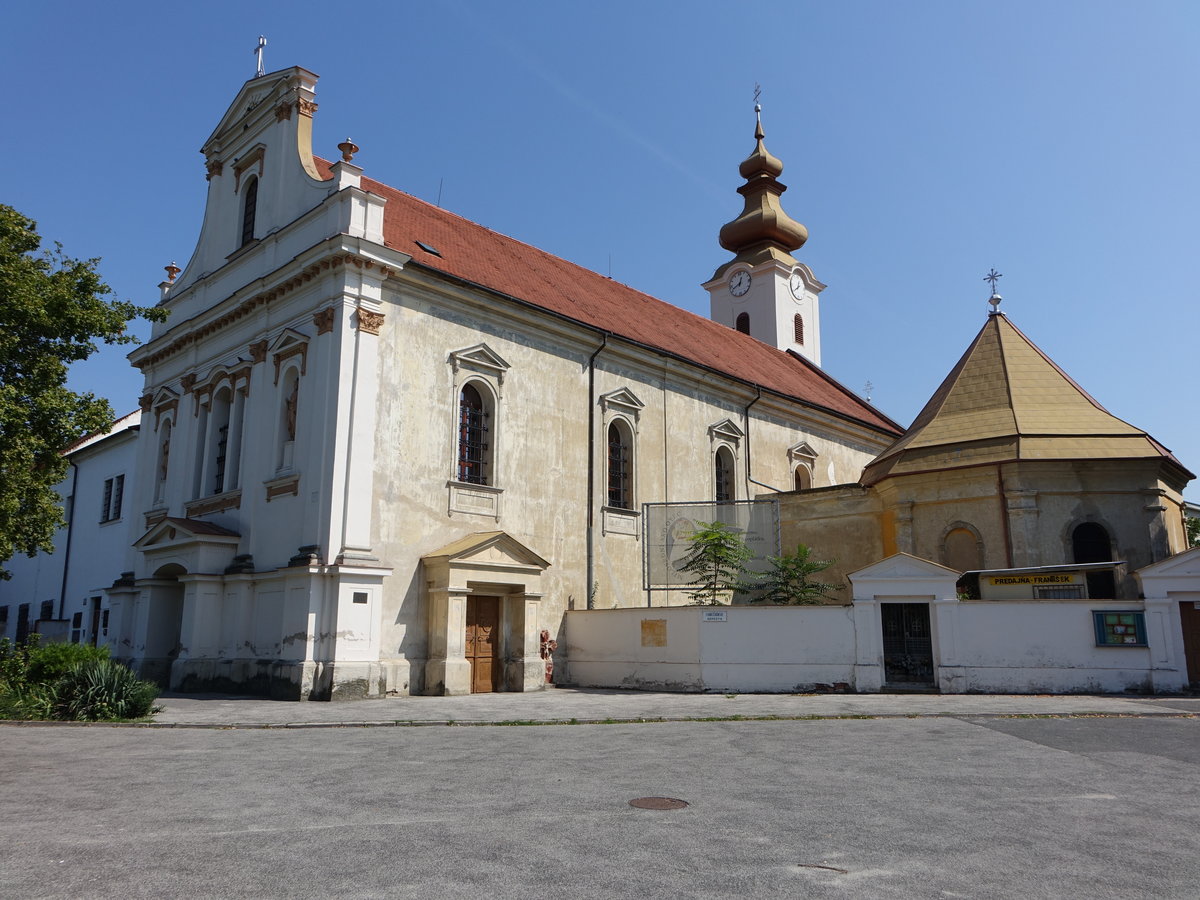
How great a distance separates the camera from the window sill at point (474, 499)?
21.0 meters

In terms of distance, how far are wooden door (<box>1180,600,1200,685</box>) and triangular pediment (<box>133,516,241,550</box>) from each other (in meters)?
19.7

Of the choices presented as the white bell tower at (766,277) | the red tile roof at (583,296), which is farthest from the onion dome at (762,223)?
the red tile roof at (583,296)

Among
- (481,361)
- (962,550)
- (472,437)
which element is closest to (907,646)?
(962,550)

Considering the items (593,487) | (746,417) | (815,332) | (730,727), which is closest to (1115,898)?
(730,727)

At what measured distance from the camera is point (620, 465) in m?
25.7

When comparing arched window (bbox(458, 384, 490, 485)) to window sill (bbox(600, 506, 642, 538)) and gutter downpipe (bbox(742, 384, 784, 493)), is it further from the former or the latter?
gutter downpipe (bbox(742, 384, 784, 493))

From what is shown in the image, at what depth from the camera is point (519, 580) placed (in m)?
21.0

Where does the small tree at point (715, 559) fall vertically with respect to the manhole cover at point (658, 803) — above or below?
above

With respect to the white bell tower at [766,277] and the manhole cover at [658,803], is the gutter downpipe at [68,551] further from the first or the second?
the manhole cover at [658,803]

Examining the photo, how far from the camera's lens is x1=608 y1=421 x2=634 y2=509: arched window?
25.5 metres

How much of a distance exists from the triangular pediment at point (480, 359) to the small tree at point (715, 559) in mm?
6181

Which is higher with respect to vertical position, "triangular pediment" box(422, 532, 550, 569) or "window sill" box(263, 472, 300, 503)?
"window sill" box(263, 472, 300, 503)

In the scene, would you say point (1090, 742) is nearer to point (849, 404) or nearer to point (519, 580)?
point (519, 580)

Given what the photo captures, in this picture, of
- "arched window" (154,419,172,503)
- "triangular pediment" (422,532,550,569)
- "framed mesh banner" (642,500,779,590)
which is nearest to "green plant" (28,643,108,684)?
"triangular pediment" (422,532,550,569)
